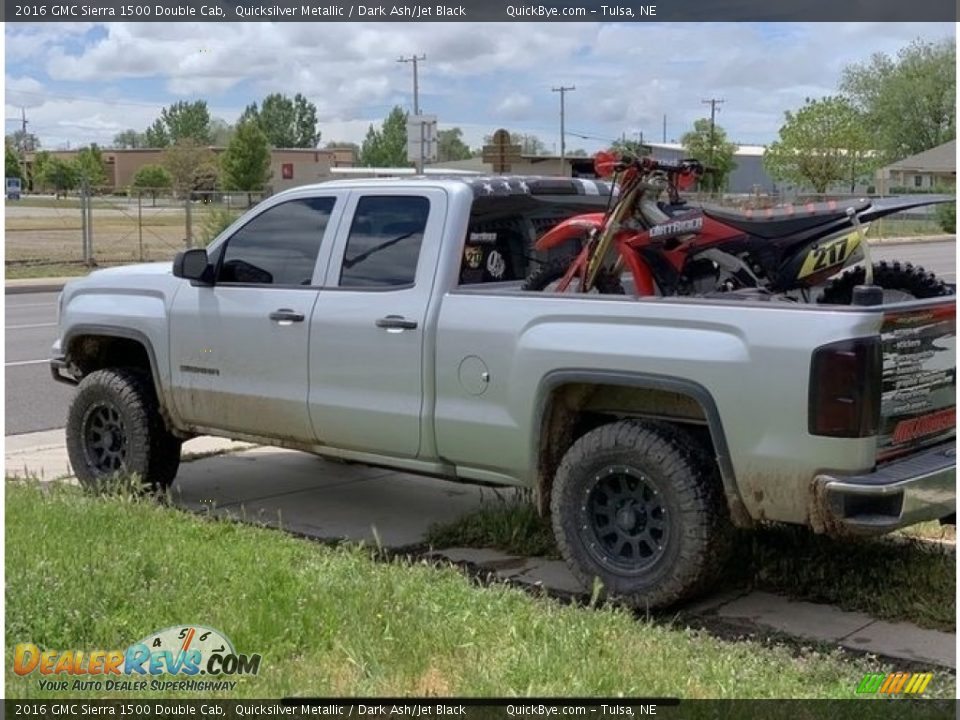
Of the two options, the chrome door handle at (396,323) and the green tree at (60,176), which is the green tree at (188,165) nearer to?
the green tree at (60,176)

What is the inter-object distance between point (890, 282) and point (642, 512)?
181cm

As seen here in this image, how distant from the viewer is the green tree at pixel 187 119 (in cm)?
8512

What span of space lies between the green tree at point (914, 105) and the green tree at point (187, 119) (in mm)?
45082

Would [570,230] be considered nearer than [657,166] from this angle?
No

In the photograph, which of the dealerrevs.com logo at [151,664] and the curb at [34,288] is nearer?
the dealerrevs.com logo at [151,664]

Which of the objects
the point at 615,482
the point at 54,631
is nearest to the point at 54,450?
the point at 54,631

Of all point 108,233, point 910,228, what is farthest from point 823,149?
point 108,233

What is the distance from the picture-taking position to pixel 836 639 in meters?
4.90

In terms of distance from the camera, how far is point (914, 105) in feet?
239

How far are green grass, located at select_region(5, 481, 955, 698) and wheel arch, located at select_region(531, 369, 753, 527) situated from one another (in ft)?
1.94

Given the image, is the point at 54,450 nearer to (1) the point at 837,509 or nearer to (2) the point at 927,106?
(1) the point at 837,509

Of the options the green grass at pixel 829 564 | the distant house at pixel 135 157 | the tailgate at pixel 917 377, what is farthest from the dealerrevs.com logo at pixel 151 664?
the distant house at pixel 135 157

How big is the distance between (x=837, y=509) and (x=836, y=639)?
649mm

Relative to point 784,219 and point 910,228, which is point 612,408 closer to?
point 784,219
